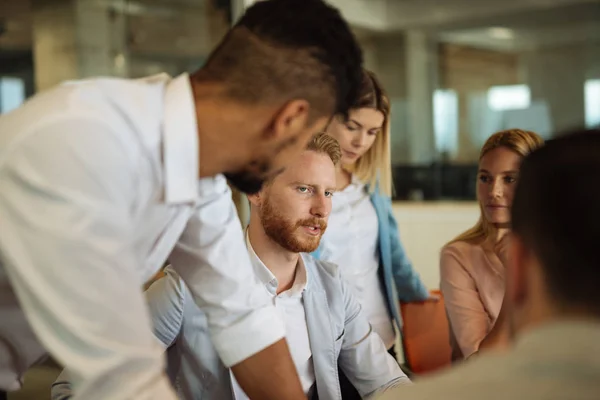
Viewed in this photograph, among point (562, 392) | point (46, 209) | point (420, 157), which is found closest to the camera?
point (562, 392)

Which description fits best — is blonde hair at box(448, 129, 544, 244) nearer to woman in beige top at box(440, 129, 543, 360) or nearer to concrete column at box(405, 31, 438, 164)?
woman in beige top at box(440, 129, 543, 360)

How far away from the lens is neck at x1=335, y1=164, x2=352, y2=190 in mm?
2585

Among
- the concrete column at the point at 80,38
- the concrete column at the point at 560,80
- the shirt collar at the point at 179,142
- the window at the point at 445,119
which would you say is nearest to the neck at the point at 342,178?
the shirt collar at the point at 179,142

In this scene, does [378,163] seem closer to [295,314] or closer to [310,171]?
[310,171]

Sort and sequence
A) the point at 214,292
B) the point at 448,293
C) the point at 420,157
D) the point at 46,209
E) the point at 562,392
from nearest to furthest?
the point at 562,392, the point at 46,209, the point at 214,292, the point at 448,293, the point at 420,157

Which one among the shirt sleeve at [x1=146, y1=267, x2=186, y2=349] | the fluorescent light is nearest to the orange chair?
the shirt sleeve at [x1=146, y1=267, x2=186, y2=349]

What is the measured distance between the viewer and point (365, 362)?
1.65 meters

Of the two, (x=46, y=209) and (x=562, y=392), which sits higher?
(x=46, y=209)

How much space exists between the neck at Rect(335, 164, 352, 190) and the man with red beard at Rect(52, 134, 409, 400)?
24.7 inches

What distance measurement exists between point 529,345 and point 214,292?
2.18 feet

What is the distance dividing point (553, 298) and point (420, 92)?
4.62m

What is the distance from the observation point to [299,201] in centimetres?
185

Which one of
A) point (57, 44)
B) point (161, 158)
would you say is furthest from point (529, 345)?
point (57, 44)

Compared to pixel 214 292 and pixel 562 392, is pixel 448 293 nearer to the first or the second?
pixel 214 292
